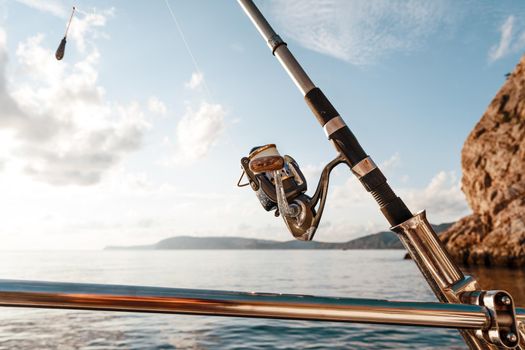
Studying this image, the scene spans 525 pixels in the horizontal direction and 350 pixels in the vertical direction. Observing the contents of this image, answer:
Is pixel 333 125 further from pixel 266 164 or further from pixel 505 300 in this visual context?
pixel 505 300

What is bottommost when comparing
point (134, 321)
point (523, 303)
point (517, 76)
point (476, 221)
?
point (523, 303)

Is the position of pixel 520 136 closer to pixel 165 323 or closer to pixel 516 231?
pixel 516 231

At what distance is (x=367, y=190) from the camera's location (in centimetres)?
182

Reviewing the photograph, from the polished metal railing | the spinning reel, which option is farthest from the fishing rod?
the polished metal railing

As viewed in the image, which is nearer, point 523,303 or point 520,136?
point 523,303

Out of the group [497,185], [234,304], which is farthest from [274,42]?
[497,185]

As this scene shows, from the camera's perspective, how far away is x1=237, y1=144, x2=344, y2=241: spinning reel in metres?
1.90

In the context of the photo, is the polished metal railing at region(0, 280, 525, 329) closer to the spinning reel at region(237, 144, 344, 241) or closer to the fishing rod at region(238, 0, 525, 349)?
the fishing rod at region(238, 0, 525, 349)

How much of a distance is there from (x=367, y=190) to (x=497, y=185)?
171 feet

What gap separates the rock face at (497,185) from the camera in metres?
40.9

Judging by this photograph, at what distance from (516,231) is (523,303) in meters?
26.1

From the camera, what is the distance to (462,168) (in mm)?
55531

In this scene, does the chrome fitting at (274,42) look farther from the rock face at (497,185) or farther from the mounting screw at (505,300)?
the rock face at (497,185)

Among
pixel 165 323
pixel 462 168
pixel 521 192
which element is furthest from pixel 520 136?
pixel 165 323
